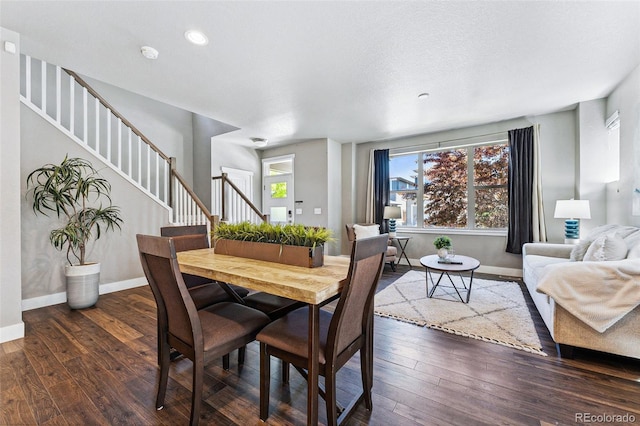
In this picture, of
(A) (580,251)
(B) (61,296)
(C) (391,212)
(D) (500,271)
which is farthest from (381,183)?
(B) (61,296)

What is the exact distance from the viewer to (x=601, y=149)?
3.60 metres

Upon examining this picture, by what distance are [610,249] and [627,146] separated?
1.56 metres

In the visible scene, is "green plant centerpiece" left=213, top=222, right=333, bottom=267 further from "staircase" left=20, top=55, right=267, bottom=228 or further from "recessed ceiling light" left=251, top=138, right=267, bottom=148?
"recessed ceiling light" left=251, top=138, right=267, bottom=148

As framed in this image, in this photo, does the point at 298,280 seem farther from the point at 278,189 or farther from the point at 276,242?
the point at 278,189

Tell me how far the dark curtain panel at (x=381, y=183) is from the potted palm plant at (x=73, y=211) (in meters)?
4.46

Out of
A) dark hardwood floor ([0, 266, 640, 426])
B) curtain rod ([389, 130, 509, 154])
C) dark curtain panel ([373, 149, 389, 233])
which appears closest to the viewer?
dark hardwood floor ([0, 266, 640, 426])

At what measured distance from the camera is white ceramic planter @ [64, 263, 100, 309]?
2.96 meters

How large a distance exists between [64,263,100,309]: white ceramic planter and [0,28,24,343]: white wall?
623mm

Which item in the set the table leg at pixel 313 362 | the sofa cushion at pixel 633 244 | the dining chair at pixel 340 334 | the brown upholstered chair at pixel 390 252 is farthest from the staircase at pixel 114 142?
the sofa cushion at pixel 633 244

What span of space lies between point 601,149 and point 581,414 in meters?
3.77

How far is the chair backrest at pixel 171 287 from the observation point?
1251 millimetres

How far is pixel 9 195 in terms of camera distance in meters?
2.27

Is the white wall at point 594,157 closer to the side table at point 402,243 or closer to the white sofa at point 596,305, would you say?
the white sofa at point 596,305

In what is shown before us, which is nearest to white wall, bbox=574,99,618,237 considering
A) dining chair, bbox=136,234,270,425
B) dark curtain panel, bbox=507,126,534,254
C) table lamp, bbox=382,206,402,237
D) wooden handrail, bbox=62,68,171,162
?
dark curtain panel, bbox=507,126,534,254
